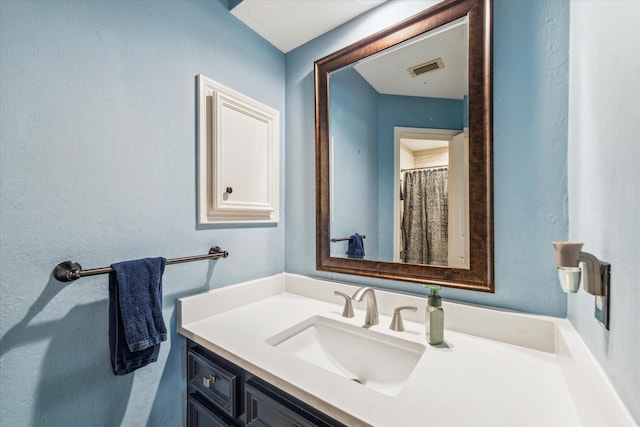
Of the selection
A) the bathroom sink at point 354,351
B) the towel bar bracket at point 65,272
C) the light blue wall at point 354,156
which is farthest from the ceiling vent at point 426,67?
the towel bar bracket at point 65,272

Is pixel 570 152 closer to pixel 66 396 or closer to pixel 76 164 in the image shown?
pixel 76 164

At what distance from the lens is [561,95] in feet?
2.68

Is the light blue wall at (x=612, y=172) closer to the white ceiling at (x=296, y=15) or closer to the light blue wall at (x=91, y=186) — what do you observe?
the white ceiling at (x=296, y=15)

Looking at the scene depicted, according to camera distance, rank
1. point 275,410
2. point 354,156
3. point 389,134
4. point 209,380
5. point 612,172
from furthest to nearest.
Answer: point 354,156
point 389,134
point 209,380
point 275,410
point 612,172

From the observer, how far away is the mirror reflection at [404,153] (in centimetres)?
101

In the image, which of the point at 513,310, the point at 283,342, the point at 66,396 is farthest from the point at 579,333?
the point at 66,396

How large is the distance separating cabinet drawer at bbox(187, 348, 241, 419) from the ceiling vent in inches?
51.7

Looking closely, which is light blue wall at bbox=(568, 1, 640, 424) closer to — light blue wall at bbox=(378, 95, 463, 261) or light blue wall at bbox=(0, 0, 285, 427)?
light blue wall at bbox=(378, 95, 463, 261)

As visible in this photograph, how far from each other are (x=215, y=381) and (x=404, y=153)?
3.71 feet

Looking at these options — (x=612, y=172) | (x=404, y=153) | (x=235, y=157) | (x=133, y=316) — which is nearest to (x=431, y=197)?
(x=404, y=153)

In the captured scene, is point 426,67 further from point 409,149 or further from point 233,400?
point 233,400

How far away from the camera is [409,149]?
3.72ft

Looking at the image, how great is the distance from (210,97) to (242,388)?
1112 mm

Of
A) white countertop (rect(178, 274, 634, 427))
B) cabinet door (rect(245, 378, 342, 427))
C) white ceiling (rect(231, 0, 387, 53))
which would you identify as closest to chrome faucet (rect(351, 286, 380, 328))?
white countertop (rect(178, 274, 634, 427))
